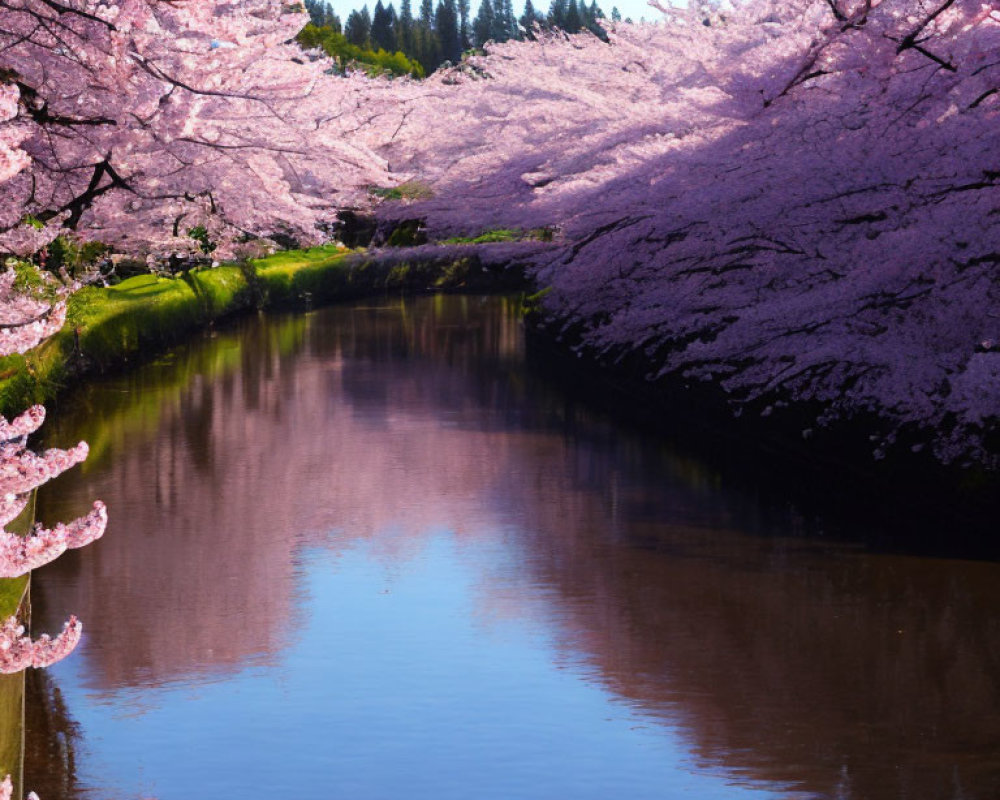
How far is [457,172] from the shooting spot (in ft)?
113

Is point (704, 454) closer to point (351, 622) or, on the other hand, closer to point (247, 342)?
point (351, 622)

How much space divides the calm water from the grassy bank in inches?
94.8

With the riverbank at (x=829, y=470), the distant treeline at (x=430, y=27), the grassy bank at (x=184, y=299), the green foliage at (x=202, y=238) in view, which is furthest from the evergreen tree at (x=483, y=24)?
the riverbank at (x=829, y=470)

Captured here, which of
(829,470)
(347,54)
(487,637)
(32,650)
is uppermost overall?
(347,54)

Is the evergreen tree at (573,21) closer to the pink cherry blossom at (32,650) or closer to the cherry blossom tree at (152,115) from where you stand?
the cherry blossom tree at (152,115)

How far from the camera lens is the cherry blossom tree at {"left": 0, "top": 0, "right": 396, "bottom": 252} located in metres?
15.5

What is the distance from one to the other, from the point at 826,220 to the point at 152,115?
25.2ft

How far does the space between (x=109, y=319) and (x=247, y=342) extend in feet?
23.8

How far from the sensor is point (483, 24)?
161 m

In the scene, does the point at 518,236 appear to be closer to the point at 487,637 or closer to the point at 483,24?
the point at 487,637

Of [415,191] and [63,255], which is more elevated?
[415,191]

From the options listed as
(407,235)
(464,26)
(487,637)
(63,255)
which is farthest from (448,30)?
(487,637)

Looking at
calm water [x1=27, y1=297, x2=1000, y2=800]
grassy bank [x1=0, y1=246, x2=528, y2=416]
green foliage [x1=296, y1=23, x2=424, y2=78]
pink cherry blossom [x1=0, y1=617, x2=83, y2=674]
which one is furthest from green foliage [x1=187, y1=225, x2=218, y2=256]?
green foliage [x1=296, y1=23, x2=424, y2=78]

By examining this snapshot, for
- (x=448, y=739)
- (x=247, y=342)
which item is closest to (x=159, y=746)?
(x=448, y=739)
